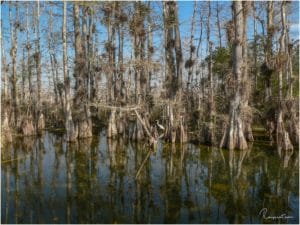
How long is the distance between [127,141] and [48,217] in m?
8.66


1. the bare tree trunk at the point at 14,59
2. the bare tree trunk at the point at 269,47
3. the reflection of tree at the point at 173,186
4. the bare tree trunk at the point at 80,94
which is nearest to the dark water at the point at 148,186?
the reflection of tree at the point at 173,186

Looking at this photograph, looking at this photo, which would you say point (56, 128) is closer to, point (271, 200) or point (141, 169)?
point (141, 169)

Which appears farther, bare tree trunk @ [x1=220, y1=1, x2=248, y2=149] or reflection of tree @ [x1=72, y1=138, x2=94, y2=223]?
bare tree trunk @ [x1=220, y1=1, x2=248, y2=149]

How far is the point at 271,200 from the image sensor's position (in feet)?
21.4

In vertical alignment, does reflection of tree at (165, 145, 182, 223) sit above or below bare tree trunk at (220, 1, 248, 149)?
below

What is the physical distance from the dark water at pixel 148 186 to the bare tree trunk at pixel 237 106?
50 centimetres

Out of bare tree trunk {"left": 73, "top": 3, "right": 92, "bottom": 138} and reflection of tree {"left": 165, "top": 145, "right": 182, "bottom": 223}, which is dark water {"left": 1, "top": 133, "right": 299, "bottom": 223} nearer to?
reflection of tree {"left": 165, "top": 145, "right": 182, "bottom": 223}

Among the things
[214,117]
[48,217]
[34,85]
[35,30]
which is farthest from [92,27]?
[48,217]

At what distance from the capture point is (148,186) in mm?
7422

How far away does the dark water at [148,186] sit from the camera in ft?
19.1

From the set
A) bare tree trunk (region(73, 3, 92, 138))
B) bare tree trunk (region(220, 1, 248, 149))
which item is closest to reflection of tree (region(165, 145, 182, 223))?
bare tree trunk (region(220, 1, 248, 149))

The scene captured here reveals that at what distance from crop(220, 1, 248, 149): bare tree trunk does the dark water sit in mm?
499

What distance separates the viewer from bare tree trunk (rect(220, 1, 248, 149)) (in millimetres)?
11695

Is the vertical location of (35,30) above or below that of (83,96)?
above
